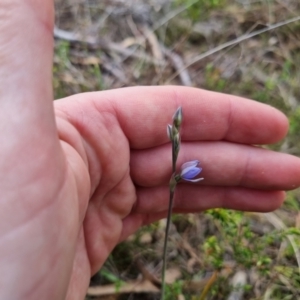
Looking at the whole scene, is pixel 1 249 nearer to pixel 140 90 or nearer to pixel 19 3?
pixel 19 3

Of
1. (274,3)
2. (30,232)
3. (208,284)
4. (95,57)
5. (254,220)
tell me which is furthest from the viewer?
(274,3)

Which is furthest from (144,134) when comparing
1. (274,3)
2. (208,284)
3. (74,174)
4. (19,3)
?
(274,3)

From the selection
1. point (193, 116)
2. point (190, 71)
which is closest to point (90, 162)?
point (193, 116)

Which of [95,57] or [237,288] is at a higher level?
[95,57]

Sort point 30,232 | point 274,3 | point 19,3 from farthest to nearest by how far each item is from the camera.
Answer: point 274,3 < point 30,232 < point 19,3

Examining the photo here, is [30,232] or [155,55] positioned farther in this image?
[155,55]

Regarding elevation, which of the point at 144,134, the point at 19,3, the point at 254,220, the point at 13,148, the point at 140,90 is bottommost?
the point at 254,220

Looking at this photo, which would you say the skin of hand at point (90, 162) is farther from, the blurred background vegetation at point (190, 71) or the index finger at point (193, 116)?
the blurred background vegetation at point (190, 71)

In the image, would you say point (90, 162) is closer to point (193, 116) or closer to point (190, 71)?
point (193, 116)
